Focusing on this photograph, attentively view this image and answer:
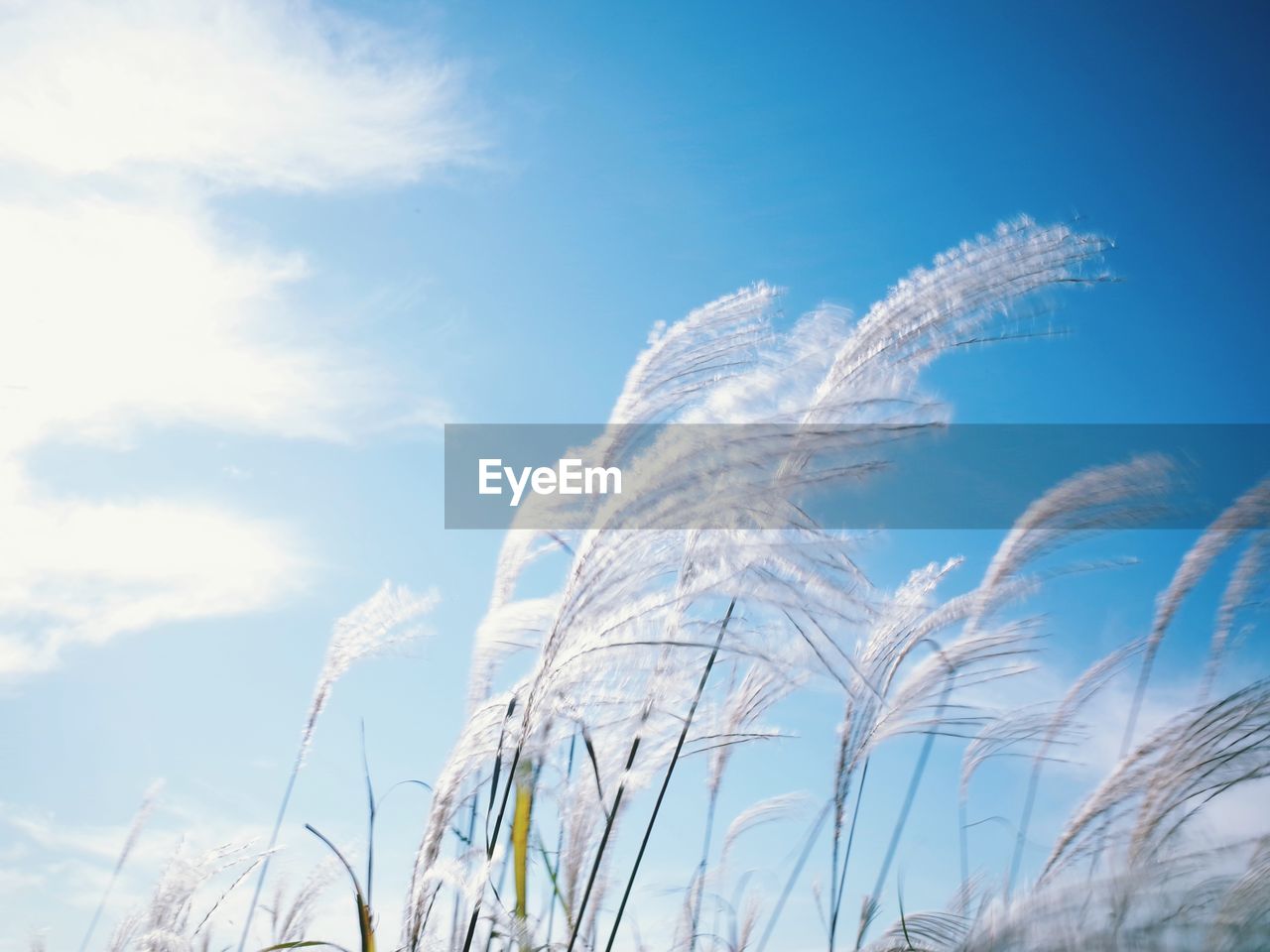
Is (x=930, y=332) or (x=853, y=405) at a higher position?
(x=930, y=332)

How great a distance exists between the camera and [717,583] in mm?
1759

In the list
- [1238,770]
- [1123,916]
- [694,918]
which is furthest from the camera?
[694,918]

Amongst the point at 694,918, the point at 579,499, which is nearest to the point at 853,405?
the point at 579,499

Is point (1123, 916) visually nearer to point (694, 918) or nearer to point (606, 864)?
point (606, 864)

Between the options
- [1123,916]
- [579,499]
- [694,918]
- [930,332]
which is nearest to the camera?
[1123,916]

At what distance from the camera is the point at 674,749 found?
A: 1.98 m

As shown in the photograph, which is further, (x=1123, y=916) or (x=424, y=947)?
(x=424, y=947)

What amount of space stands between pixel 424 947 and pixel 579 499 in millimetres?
971

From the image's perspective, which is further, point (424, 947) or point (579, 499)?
point (579, 499)

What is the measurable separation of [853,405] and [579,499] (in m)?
0.63

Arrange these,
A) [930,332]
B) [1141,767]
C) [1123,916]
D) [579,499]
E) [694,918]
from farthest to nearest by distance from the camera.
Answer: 1. [694,918]
2. [1141,767]
3. [579,499]
4. [930,332]
5. [1123,916]

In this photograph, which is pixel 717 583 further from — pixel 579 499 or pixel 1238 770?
pixel 1238 770

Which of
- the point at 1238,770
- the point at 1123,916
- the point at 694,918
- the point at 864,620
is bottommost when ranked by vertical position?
the point at 694,918

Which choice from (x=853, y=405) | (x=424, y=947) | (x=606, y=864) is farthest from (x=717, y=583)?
(x=424, y=947)
